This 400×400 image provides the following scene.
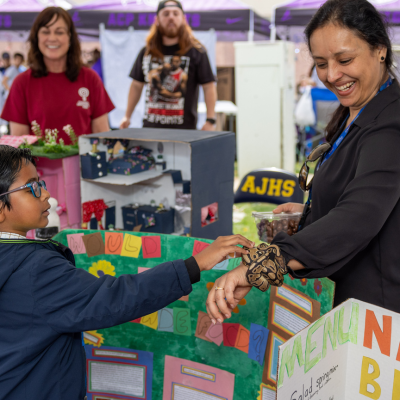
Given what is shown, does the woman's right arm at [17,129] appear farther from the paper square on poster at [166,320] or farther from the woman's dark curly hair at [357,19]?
the woman's dark curly hair at [357,19]

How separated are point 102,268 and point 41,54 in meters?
1.84

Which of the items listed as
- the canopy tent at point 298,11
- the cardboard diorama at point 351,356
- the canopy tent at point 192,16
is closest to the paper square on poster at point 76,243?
the cardboard diorama at point 351,356

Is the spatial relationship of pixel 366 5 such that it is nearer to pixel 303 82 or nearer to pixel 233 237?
pixel 233 237

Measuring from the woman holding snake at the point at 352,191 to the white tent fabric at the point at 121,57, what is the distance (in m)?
6.46

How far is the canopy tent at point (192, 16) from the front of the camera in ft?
23.3

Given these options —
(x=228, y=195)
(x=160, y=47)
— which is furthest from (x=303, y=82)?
(x=228, y=195)

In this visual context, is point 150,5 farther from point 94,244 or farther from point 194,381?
point 194,381

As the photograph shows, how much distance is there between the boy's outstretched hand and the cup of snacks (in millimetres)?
540

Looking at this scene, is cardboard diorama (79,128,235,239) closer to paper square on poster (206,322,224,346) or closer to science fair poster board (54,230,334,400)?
science fair poster board (54,230,334,400)

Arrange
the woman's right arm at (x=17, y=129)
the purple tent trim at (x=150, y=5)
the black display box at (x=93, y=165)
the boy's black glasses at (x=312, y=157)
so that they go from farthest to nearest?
the purple tent trim at (x=150, y=5), the woman's right arm at (x=17, y=129), the black display box at (x=93, y=165), the boy's black glasses at (x=312, y=157)

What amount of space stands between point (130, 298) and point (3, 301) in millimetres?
356

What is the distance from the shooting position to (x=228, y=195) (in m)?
2.98

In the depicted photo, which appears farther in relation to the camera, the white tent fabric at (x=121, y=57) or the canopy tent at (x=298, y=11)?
the white tent fabric at (x=121, y=57)

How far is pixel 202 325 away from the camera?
187 cm
